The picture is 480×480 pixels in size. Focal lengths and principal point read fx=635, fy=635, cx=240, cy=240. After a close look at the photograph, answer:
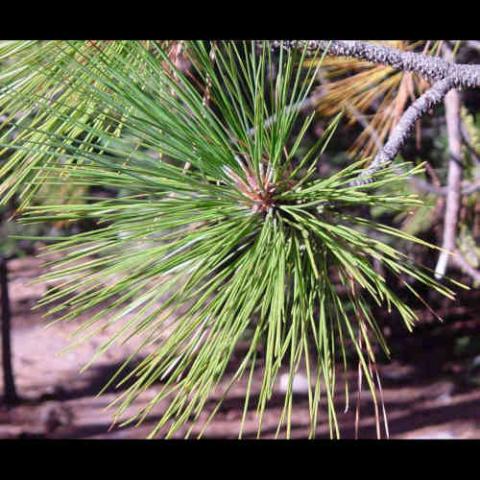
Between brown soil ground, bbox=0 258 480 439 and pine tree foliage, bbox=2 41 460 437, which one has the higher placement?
brown soil ground, bbox=0 258 480 439

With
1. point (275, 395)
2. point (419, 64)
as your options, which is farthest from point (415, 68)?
point (275, 395)

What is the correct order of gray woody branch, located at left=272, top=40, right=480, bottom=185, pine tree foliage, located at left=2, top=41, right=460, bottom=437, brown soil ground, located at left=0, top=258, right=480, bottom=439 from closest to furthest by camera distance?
pine tree foliage, located at left=2, top=41, right=460, bottom=437 → gray woody branch, located at left=272, top=40, right=480, bottom=185 → brown soil ground, located at left=0, top=258, right=480, bottom=439

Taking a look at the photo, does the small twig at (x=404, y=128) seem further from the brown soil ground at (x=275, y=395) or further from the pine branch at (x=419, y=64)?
the brown soil ground at (x=275, y=395)

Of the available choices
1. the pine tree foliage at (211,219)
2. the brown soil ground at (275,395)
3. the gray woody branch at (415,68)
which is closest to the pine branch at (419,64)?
the gray woody branch at (415,68)

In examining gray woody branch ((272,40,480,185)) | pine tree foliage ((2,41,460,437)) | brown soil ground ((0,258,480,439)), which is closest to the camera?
pine tree foliage ((2,41,460,437))

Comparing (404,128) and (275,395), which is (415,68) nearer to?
(404,128)

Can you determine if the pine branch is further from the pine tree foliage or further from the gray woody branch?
the pine tree foliage

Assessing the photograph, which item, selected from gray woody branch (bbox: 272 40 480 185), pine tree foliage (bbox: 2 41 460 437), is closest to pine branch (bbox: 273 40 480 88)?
gray woody branch (bbox: 272 40 480 185)
